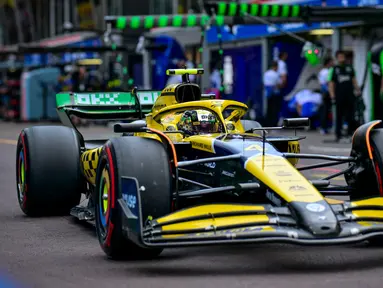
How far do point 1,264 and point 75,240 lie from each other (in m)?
1.14

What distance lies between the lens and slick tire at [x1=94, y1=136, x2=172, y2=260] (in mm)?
6660

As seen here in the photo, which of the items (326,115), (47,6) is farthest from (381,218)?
(47,6)

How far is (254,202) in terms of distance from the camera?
7301 mm

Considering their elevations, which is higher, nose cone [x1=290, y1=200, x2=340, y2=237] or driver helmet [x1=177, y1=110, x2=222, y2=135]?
driver helmet [x1=177, y1=110, x2=222, y2=135]

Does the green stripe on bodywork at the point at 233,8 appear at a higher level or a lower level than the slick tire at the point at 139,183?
higher

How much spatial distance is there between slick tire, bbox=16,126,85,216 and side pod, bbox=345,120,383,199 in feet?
9.36

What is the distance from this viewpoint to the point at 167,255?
6.95m

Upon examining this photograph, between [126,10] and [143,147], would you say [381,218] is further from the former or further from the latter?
[126,10]

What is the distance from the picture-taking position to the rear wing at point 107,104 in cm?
1070

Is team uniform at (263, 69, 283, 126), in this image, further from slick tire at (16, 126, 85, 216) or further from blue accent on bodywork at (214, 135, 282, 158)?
blue accent on bodywork at (214, 135, 282, 158)

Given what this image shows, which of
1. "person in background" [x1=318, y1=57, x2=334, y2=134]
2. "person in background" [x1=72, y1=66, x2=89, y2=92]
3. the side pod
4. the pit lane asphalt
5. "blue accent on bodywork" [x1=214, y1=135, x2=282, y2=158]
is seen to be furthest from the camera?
"person in background" [x1=72, y1=66, x2=89, y2=92]

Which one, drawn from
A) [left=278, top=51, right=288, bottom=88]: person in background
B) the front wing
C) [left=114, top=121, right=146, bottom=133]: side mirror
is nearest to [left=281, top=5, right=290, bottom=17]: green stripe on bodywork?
[left=278, top=51, right=288, bottom=88]: person in background

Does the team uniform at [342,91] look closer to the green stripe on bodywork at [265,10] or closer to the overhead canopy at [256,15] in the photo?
the overhead canopy at [256,15]

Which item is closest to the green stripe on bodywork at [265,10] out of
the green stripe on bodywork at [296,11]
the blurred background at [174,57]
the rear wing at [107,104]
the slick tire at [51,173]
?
the green stripe on bodywork at [296,11]
